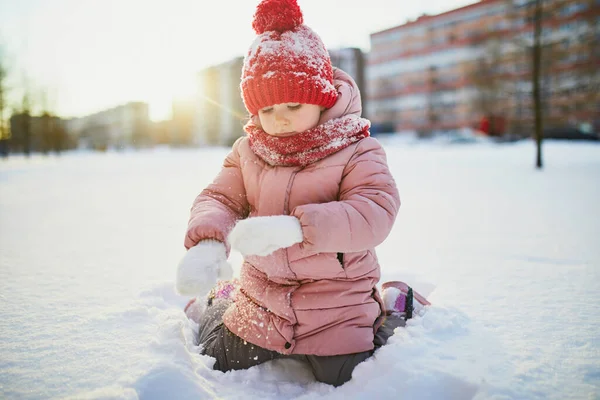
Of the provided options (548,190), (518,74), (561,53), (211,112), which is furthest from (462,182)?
(211,112)

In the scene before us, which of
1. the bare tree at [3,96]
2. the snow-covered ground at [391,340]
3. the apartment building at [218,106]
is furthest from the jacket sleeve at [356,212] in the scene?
the apartment building at [218,106]

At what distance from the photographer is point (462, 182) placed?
8.26 metres

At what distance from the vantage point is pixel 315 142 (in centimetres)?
139

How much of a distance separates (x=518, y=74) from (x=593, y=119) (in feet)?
21.9

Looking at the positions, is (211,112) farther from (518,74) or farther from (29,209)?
(29,209)

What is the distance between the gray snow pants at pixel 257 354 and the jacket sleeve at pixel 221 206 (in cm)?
40

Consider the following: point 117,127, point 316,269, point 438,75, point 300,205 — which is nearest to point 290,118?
point 300,205

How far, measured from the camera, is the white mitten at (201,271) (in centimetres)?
117

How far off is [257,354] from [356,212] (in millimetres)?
Answer: 674

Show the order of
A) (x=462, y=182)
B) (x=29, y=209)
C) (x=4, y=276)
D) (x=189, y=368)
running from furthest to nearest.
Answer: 1. (x=462, y=182)
2. (x=29, y=209)
3. (x=4, y=276)
4. (x=189, y=368)

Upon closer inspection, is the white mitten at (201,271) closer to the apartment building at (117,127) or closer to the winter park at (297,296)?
the winter park at (297,296)

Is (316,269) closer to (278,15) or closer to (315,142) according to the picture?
(315,142)

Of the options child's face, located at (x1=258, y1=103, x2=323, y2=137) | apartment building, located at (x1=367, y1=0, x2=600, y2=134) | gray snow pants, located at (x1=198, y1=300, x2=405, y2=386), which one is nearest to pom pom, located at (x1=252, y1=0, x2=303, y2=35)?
child's face, located at (x1=258, y1=103, x2=323, y2=137)

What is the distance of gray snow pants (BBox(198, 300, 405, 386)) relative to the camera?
1319 mm
